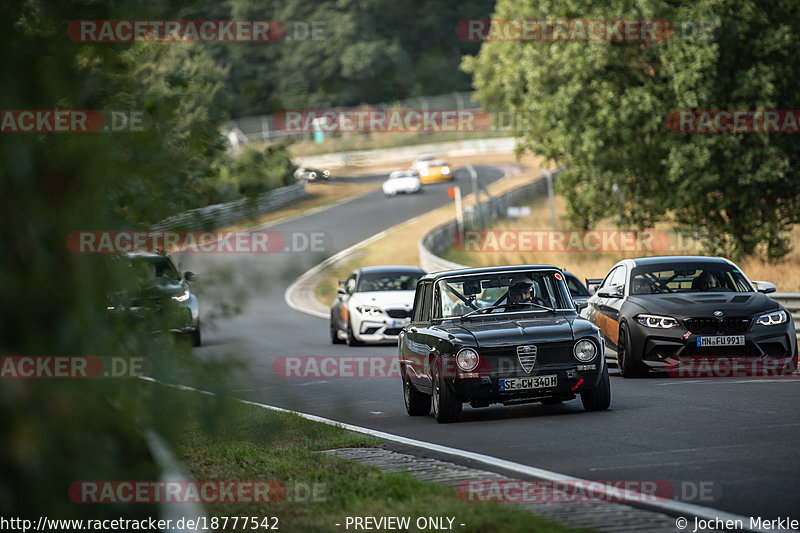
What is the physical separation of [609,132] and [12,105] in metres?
29.5

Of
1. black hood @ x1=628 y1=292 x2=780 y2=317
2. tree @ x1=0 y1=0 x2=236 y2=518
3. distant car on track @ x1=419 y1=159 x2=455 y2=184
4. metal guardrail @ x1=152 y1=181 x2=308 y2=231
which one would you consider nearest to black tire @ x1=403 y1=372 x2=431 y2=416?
black hood @ x1=628 y1=292 x2=780 y2=317

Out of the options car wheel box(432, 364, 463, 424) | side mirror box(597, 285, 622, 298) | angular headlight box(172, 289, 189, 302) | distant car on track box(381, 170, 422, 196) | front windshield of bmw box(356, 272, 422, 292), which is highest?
angular headlight box(172, 289, 189, 302)

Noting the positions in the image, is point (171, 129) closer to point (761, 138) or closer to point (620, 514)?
point (620, 514)

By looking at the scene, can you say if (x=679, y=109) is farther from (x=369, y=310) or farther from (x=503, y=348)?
(x=503, y=348)

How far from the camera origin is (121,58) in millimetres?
5469

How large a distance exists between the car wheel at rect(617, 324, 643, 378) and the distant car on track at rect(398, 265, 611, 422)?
255cm

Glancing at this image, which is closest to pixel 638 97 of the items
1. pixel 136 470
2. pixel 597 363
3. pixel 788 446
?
pixel 597 363

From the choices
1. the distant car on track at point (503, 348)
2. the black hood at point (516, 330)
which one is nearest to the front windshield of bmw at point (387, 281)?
the distant car on track at point (503, 348)

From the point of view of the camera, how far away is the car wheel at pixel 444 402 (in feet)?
39.0

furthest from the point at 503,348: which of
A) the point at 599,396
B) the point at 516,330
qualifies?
the point at 599,396

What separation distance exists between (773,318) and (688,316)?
1.03 meters

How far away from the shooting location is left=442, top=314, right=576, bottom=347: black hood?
38.4 feet

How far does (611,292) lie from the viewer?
16.5 metres

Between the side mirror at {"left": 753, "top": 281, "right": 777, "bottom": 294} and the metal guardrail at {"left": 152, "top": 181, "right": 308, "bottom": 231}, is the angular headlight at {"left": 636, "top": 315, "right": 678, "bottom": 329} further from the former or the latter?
the metal guardrail at {"left": 152, "top": 181, "right": 308, "bottom": 231}
